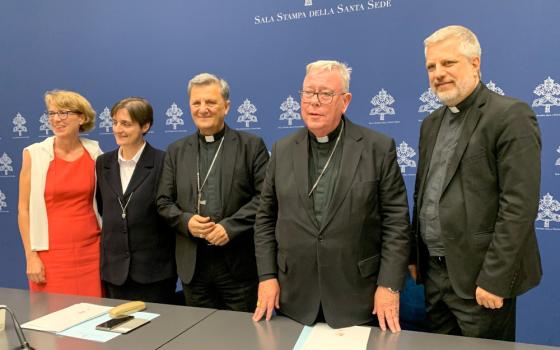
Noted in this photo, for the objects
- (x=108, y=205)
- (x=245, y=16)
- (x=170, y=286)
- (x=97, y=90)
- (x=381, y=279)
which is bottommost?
(x=170, y=286)

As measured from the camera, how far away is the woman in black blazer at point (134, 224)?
251 cm

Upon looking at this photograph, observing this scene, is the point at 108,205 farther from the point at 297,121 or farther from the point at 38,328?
the point at 297,121

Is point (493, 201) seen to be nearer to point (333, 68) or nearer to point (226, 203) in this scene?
point (333, 68)

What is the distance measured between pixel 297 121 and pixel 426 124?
5.45 feet

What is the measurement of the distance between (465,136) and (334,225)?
2.05 ft

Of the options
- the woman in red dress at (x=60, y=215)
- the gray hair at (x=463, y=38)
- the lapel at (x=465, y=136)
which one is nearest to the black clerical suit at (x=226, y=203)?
the woman in red dress at (x=60, y=215)

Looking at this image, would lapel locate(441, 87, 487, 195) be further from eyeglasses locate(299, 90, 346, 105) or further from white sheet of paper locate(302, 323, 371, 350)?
white sheet of paper locate(302, 323, 371, 350)

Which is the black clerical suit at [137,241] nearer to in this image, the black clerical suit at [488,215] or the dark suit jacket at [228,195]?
the dark suit jacket at [228,195]

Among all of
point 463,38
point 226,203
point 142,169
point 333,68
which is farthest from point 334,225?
point 142,169

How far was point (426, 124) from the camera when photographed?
6.74 feet

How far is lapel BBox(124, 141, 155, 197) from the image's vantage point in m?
2.54

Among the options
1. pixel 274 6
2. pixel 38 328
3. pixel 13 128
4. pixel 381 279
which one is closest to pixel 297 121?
pixel 274 6

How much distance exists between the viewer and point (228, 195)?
2412 mm

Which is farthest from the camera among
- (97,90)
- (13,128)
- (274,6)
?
(13,128)
